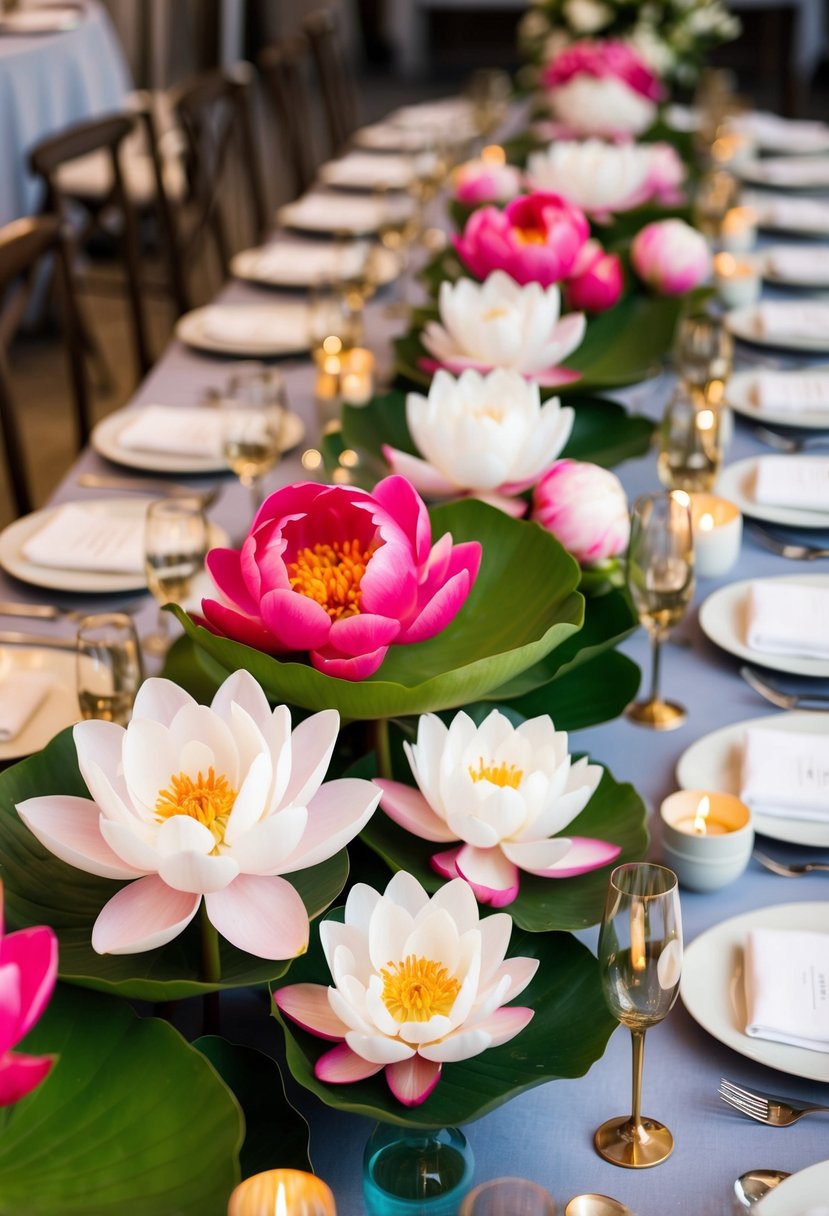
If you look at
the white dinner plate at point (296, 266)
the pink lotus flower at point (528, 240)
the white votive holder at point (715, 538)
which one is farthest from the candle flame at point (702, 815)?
the white dinner plate at point (296, 266)

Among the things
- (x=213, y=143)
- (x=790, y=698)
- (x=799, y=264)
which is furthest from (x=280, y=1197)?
(x=213, y=143)

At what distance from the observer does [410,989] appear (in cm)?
77

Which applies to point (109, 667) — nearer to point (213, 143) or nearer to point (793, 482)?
point (793, 482)

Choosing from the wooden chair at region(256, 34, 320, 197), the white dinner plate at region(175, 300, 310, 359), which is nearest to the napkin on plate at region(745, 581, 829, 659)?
the white dinner plate at region(175, 300, 310, 359)

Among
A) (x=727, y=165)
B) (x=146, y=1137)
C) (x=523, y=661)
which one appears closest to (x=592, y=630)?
(x=523, y=661)

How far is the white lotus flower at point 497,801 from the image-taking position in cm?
88

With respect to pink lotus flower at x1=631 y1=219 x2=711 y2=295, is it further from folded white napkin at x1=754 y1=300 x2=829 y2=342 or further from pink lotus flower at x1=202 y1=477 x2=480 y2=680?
pink lotus flower at x1=202 y1=477 x2=480 y2=680

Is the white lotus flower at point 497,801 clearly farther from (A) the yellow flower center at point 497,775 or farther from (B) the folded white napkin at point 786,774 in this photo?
(B) the folded white napkin at point 786,774

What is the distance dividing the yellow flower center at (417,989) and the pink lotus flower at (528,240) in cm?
110

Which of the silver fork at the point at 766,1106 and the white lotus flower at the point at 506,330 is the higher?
the white lotus flower at the point at 506,330

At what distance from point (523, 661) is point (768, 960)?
9.9 inches

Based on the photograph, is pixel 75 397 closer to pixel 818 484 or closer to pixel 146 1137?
pixel 818 484

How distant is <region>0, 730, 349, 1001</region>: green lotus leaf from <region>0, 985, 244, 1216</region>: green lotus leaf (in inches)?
1.0

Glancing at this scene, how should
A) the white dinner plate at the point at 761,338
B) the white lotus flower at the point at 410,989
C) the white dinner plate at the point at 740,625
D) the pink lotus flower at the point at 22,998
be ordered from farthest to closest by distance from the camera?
the white dinner plate at the point at 761,338, the white dinner plate at the point at 740,625, the white lotus flower at the point at 410,989, the pink lotus flower at the point at 22,998
